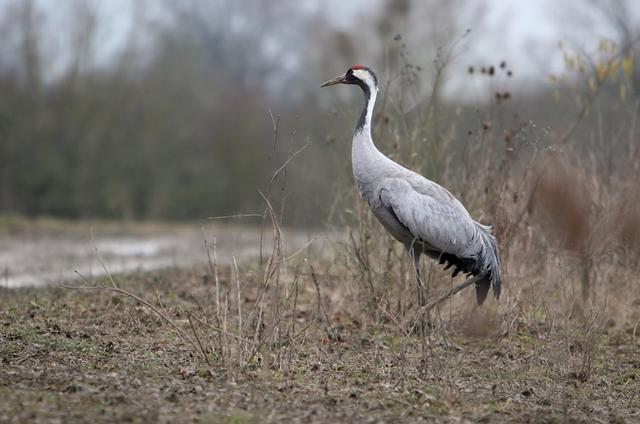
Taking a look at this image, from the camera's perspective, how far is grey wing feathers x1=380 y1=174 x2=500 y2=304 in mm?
7773

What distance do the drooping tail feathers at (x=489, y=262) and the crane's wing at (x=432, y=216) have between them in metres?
0.07

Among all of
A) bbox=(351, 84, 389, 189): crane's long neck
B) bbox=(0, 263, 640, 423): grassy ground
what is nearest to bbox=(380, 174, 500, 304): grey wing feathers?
bbox=(351, 84, 389, 189): crane's long neck

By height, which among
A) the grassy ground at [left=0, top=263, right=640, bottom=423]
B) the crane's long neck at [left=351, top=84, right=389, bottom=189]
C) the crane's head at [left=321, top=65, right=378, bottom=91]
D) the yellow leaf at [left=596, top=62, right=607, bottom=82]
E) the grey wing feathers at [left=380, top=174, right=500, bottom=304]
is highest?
the yellow leaf at [left=596, top=62, right=607, bottom=82]

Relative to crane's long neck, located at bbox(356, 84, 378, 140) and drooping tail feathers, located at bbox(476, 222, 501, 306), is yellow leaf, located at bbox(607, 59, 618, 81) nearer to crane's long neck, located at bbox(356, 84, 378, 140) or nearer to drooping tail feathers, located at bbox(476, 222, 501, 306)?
drooping tail feathers, located at bbox(476, 222, 501, 306)

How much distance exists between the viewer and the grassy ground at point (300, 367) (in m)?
5.61

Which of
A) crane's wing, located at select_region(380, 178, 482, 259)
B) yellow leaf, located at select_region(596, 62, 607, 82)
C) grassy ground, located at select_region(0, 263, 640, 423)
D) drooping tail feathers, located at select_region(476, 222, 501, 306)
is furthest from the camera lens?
yellow leaf, located at select_region(596, 62, 607, 82)

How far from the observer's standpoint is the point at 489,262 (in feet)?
26.1

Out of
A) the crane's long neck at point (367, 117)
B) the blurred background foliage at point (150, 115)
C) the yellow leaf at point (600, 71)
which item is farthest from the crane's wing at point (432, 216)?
the blurred background foliage at point (150, 115)

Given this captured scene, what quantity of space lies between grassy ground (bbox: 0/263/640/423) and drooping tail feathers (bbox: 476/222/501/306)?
0.89ft

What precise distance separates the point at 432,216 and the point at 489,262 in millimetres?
605

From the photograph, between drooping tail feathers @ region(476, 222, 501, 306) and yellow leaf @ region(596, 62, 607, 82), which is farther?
yellow leaf @ region(596, 62, 607, 82)

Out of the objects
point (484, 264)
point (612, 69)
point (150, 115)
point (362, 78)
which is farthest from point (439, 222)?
point (150, 115)

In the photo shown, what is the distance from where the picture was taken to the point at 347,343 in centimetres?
796

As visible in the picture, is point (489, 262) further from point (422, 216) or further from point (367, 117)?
point (367, 117)
